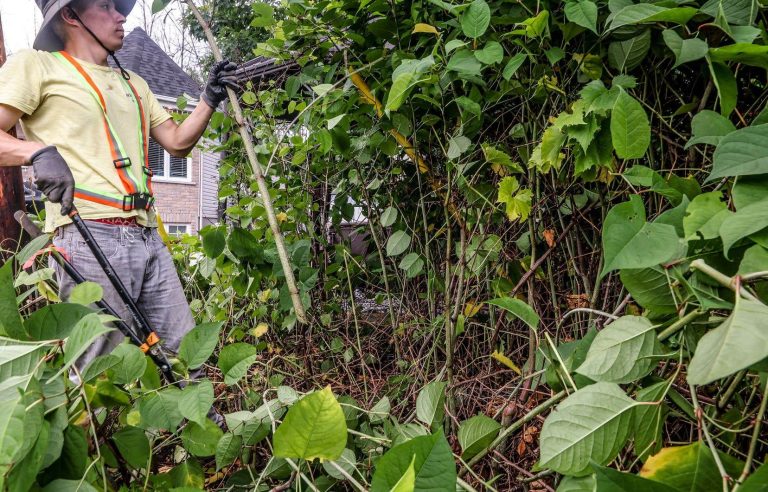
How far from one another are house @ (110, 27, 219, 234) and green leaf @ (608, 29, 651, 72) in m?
18.4

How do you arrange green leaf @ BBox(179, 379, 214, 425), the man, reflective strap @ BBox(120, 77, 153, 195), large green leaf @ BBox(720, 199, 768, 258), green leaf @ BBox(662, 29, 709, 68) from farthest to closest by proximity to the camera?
reflective strap @ BBox(120, 77, 153, 195)
the man
green leaf @ BBox(662, 29, 709, 68)
green leaf @ BBox(179, 379, 214, 425)
large green leaf @ BBox(720, 199, 768, 258)

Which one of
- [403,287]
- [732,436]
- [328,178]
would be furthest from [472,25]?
[328,178]

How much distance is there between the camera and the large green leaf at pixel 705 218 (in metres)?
0.61

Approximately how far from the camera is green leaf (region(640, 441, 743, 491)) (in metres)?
0.58

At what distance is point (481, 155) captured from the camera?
162 cm

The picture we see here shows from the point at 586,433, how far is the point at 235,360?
62 centimetres

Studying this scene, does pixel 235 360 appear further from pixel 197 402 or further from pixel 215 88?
pixel 215 88

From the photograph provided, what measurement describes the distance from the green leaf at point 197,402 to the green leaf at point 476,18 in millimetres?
902

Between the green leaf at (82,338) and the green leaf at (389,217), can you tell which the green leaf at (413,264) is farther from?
the green leaf at (82,338)

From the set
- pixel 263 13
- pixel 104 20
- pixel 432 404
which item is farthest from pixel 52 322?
pixel 104 20

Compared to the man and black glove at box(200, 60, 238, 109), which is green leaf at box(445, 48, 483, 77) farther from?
black glove at box(200, 60, 238, 109)

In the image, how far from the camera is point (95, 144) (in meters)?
2.28

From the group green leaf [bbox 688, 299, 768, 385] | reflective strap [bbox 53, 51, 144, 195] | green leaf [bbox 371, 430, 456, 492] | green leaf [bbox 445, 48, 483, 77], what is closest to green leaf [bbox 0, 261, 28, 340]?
green leaf [bbox 371, 430, 456, 492]

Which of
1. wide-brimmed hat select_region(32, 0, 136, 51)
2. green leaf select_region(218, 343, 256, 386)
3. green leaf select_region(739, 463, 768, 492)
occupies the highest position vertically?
wide-brimmed hat select_region(32, 0, 136, 51)
